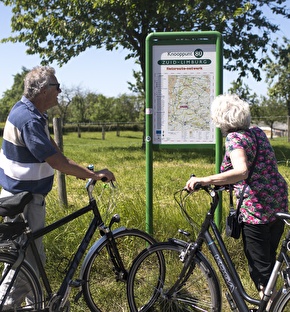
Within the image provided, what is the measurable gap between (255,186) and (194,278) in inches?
31.9

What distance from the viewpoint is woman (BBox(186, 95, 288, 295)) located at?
3084 mm

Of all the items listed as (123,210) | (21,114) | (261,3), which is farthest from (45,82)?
(261,3)

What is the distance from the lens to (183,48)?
14.4ft

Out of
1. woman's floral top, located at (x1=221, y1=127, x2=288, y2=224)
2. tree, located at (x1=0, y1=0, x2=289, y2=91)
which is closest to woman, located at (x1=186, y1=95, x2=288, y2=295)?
woman's floral top, located at (x1=221, y1=127, x2=288, y2=224)

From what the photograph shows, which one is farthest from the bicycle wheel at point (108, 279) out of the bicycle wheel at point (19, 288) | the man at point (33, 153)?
the man at point (33, 153)

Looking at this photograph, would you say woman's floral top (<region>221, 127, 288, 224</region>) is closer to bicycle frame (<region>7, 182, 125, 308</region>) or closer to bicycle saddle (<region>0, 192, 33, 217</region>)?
bicycle frame (<region>7, 182, 125, 308</region>)

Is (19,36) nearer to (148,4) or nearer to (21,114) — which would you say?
(148,4)

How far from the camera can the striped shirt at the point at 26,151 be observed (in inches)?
118

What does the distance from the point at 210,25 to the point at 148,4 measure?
7.93ft

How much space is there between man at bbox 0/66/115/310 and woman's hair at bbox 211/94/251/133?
89cm

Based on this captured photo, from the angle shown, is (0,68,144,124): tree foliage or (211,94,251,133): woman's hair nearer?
(211,94,251,133): woman's hair

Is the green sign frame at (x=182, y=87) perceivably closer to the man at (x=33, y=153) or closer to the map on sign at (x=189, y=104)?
the map on sign at (x=189, y=104)

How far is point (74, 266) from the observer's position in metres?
3.33

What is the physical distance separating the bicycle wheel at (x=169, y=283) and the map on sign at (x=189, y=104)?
4.74 ft
